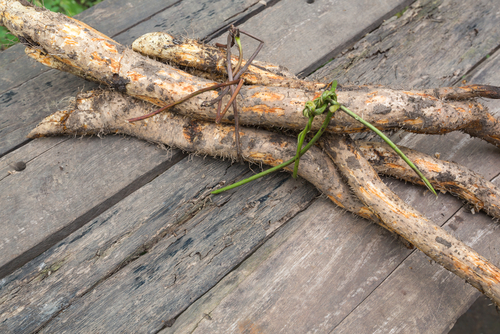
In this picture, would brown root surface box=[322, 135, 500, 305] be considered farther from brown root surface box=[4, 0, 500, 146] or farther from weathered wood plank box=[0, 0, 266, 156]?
weathered wood plank box=[0, 0, 266, 156]

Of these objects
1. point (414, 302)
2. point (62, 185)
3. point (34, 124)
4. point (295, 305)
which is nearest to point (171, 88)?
point (62, 185)

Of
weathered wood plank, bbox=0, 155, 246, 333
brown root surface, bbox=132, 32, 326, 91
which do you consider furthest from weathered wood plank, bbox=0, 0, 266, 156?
weathered wood plank, bbox=0, 155, 246, 333

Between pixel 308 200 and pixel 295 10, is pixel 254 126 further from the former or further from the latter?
pixel 295 10

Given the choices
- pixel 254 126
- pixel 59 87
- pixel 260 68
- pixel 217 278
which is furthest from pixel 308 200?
pixel 59 87

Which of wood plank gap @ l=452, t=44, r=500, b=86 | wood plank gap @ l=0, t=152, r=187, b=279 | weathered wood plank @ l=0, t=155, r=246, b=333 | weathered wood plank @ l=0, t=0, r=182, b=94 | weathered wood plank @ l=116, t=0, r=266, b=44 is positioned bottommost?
wood plank gap @ l=452, t=44, r=500, b=86

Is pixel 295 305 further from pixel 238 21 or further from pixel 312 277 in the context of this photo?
pixel 238 21

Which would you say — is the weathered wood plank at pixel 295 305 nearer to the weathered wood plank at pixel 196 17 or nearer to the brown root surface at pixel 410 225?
the brown root surface at pixel 410 225

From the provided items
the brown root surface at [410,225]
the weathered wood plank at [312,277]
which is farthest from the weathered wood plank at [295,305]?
the brown root surface at [410,225]
